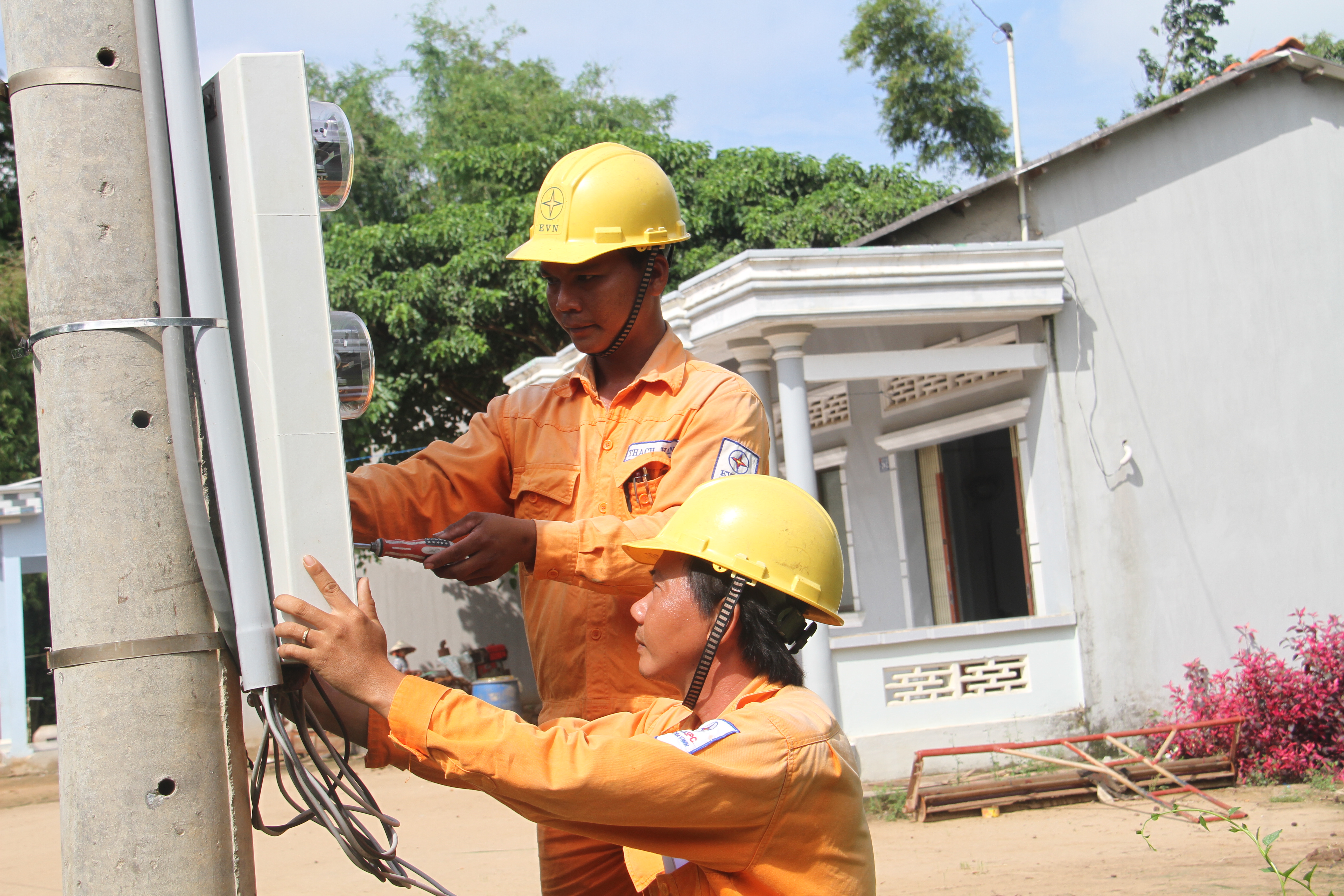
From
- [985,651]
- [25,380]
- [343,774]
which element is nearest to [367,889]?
[985,651]

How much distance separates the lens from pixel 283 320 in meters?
1.65

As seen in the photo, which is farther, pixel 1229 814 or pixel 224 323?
pixel 1229 814

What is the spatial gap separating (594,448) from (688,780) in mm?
1104

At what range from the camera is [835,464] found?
1130 centimetres

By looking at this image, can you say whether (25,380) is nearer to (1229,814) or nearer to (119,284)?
(1229,814)

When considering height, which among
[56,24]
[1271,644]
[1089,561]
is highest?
[56,24]

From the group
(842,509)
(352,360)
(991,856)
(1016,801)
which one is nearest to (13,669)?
(842,509)

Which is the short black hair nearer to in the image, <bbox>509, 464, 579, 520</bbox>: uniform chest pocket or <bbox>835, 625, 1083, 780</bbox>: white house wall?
<bbox>509, 464, 579, 520</bbox>: uniform chest pocket

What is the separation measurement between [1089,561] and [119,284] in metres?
8.32

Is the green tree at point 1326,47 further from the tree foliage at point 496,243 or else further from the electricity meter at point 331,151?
the electricity meter at point 331,151

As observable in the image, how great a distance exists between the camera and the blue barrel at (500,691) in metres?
12.8

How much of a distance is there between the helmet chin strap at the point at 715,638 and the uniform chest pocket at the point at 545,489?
26.9 inches

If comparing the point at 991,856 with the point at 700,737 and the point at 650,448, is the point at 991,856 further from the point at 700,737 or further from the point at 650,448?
the point at 700,737

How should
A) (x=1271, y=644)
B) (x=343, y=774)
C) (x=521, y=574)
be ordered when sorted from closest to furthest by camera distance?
1. (x=343, y=774)
2. (x=521, y=574)
3. (x=1271, y=644)
